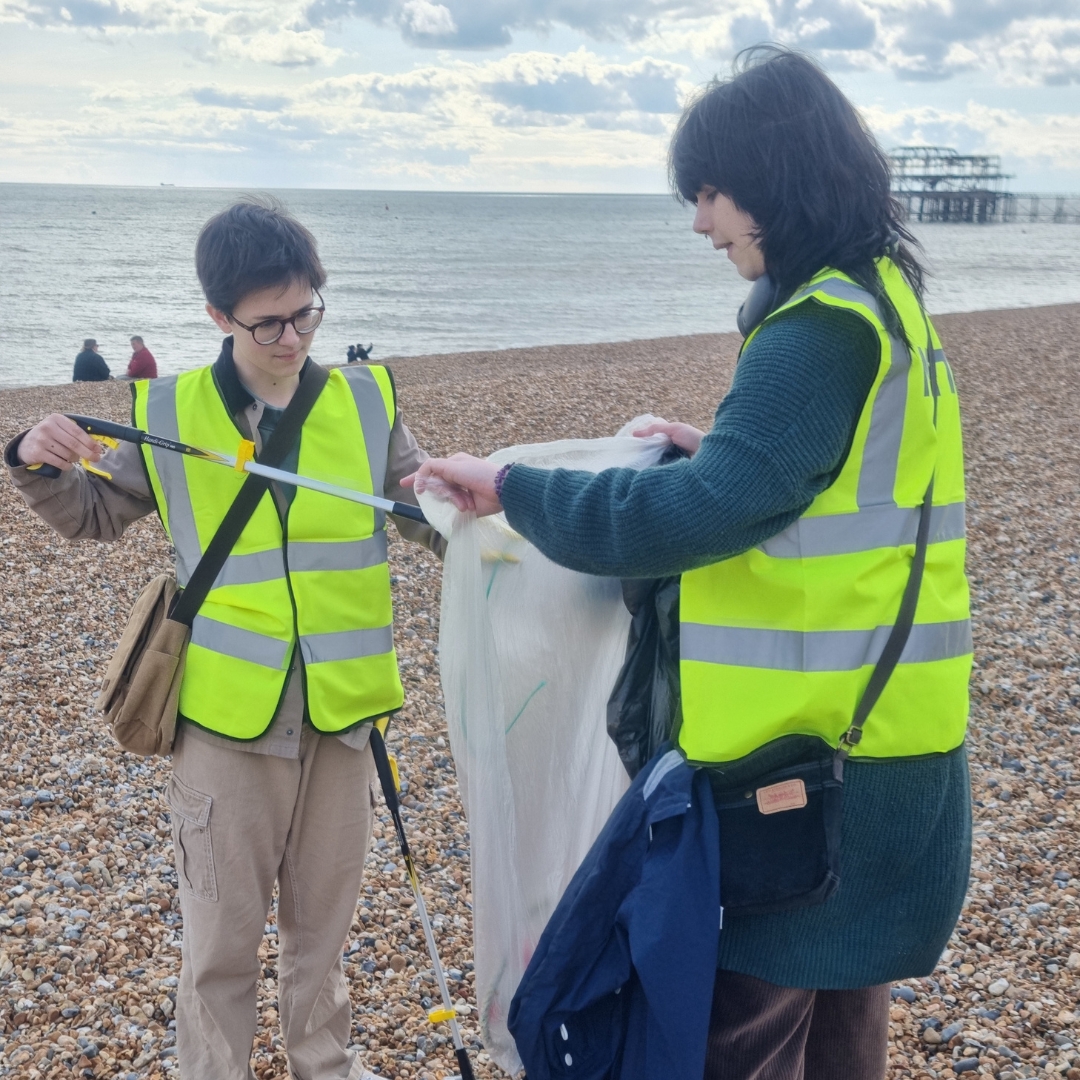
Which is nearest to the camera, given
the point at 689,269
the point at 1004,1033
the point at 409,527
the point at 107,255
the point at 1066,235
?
the point at 409,527

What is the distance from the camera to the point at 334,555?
97.6 inches

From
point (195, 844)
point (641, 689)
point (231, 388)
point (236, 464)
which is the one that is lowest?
point (195, 844)

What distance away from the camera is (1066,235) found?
90.2m

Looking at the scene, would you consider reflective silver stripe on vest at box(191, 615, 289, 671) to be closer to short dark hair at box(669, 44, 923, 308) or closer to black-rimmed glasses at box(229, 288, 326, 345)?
black-rimmed glasses at box(229, 288, 326, 345)

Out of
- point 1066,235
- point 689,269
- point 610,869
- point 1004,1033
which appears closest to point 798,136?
point 610,869

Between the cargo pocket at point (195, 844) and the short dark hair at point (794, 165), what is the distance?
1607 millimetres

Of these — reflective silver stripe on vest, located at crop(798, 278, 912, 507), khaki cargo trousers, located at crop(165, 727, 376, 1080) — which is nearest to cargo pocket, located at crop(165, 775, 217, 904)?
khaki cargo trousers, located at crop(165, 727, 376, 1080)

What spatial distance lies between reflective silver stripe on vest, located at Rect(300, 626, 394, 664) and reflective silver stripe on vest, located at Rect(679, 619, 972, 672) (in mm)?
982

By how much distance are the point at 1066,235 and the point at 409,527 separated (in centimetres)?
10006

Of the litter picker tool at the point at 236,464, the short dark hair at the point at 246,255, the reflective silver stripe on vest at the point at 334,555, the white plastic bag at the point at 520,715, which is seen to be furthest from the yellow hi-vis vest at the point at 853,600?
the short dark hair at the point at 246,255

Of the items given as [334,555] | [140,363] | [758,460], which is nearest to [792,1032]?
[758,460]

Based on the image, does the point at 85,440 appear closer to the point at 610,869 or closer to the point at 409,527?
the point at 409,527

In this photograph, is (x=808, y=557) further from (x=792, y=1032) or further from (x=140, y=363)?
(x=140, y=363)

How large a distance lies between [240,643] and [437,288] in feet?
148
